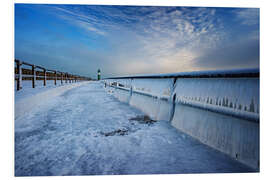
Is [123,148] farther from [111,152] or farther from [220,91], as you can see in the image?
[220,91]

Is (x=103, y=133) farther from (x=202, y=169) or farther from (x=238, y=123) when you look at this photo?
(x=238, y=123)

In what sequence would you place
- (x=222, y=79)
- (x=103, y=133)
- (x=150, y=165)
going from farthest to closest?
(x=103, y=133) < (x=222, y=79) < (x=150, y=165)

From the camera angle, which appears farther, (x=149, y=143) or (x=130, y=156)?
(x=149, y=143)

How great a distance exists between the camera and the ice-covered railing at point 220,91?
3.35 feet

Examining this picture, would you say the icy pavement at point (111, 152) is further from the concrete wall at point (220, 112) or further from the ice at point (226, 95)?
the ice at point (226, 95)

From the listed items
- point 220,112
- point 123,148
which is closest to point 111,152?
point 123,148

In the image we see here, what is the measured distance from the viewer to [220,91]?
48.7 inches

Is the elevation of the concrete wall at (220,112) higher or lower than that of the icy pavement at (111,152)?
higher

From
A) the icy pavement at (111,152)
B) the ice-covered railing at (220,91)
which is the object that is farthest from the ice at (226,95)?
the icy pavement at (111,152)

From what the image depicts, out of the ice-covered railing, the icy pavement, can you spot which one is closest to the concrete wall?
the ice-covered railing

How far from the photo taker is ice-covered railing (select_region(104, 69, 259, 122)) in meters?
1.02

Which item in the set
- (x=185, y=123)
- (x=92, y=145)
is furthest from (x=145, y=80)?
(x=92, y=145)

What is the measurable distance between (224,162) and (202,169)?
0.20m
